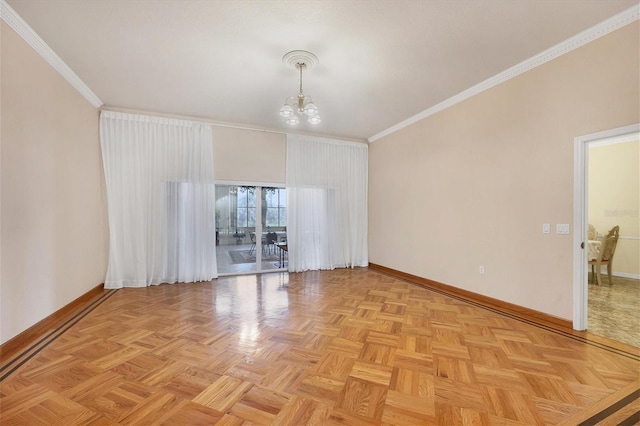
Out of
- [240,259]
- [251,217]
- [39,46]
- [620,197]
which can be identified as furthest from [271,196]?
[620,197]

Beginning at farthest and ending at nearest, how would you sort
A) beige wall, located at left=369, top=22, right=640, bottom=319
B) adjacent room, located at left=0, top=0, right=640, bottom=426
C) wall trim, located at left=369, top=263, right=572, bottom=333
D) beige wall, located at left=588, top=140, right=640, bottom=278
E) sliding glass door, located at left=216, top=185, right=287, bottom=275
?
sliding glass door, located at left=216, top=185, right=287, bottom=275 → beige wall, located at left=588, top=140, right=640, bottom=278 → wall trim, located at left=369, top=263, right=572, bottom=333 → beige wall, located at left=369, top=22, right=640, bottom=319 → adjacent room, located at left=0, top=0, right=640, bottom=426

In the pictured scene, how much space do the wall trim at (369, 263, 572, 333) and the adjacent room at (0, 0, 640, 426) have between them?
0.03m

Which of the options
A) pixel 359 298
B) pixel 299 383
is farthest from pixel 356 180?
pixel 299 383

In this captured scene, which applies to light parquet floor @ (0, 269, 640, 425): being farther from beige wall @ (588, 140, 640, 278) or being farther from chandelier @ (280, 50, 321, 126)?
beige wall @ (588, 140, 640, 278)

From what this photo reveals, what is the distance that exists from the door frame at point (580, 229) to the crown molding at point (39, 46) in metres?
5.45

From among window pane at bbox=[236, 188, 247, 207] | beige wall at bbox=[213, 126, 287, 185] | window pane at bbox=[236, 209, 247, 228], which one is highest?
beige wall at bbox=[213, 126, 287, 185]

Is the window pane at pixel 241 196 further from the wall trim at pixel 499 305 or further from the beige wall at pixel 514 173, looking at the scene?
the wall trim at pixel 499 305

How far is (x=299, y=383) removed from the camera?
197 cm

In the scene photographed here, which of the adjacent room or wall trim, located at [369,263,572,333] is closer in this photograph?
the adjacent room

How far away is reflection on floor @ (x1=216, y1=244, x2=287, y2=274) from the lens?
5473mm

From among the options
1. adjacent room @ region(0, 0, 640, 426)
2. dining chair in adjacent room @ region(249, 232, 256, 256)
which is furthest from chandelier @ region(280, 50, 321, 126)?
dining chair in adjacent room @ region(249, 232, 256, 256)

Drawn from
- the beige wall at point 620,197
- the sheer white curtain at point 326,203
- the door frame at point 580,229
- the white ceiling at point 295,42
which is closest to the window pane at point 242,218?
the sheer white curtain at point 326,203

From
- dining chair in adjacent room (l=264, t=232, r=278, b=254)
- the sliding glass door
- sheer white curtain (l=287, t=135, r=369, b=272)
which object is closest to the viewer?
the sliding glass door

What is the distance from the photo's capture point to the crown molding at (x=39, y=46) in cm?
235
